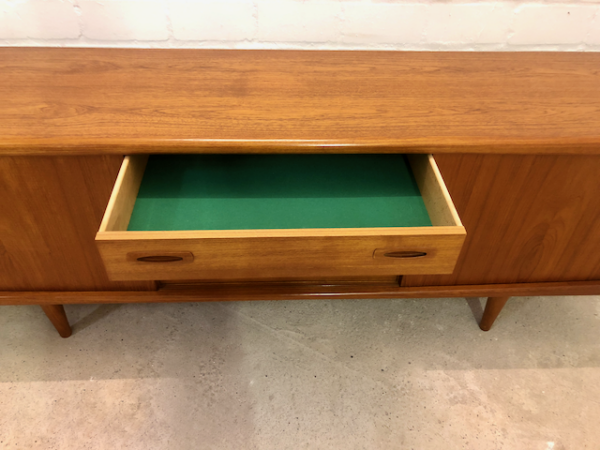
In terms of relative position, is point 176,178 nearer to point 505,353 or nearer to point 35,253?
point 35,253

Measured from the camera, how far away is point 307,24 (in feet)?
3.38

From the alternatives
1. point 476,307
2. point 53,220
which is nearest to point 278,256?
point 53,220

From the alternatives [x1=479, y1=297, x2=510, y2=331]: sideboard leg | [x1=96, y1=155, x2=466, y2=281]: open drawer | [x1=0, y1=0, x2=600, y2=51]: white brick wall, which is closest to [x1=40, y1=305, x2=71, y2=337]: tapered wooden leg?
[x1=96, y1=155, x2=466, y2=281]: open drawer

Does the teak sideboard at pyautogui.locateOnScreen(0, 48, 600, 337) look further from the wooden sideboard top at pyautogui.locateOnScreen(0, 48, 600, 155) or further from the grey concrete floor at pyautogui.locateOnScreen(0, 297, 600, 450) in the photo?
the grey concrete floor at pyautogui.locateOnScreen(0, 297, 600, 450)

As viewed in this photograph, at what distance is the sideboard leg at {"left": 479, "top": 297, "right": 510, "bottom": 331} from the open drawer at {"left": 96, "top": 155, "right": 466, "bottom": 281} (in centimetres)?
41

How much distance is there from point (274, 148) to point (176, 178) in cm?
26

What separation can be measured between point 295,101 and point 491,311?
2.32ft

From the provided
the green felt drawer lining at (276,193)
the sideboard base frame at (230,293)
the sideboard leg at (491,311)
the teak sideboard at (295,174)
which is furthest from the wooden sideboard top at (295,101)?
the sideboard leg at (491,311)

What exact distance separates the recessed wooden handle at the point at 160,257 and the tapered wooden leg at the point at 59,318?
1.53 feet

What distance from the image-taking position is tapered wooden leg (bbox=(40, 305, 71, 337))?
99 centimetres

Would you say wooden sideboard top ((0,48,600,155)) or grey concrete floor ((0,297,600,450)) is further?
grey concrete floor ((0,297,600,450))

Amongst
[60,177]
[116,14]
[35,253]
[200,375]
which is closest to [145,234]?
[60,177]

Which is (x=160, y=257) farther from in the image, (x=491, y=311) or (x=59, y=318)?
(x=491, y=311)

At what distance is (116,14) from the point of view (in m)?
0.99
